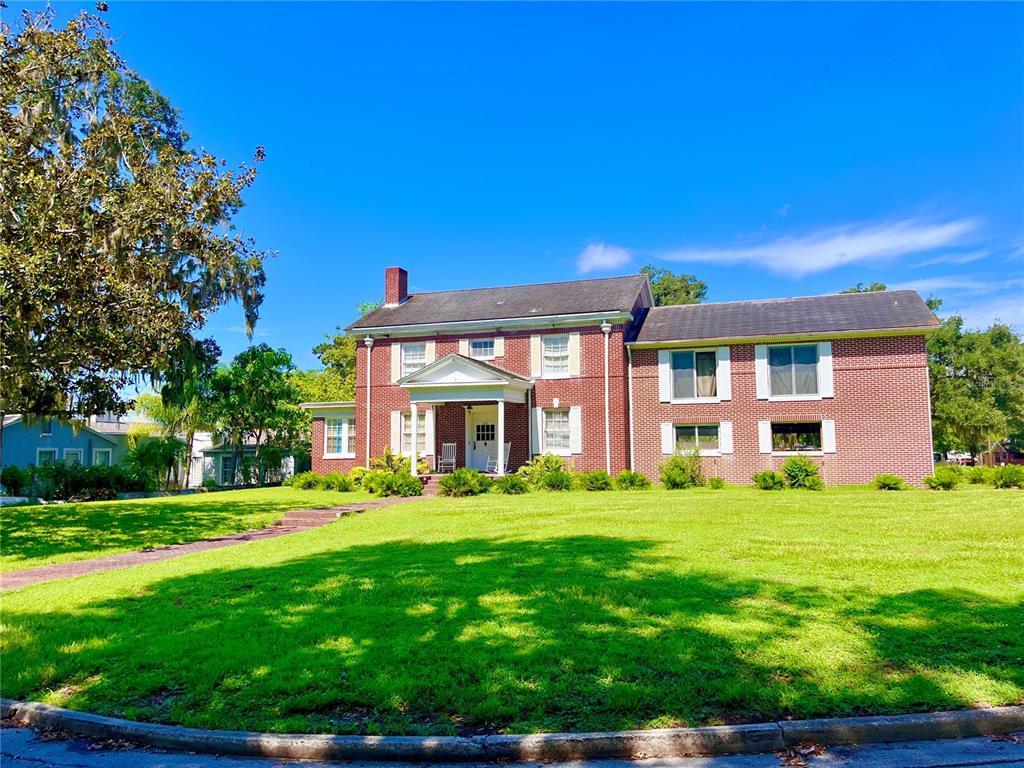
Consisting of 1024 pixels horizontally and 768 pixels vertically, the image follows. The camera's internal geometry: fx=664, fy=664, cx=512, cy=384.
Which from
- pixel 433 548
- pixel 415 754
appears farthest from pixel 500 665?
pixel 433 548

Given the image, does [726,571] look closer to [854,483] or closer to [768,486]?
[768,486]

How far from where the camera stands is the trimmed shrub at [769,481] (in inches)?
772

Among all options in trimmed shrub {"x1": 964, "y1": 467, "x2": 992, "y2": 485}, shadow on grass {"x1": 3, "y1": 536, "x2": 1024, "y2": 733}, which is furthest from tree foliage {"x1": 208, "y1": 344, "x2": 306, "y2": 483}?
trimmed shrub {"x1": 964, "y1": 467, "x2": 992, "y2": 485}

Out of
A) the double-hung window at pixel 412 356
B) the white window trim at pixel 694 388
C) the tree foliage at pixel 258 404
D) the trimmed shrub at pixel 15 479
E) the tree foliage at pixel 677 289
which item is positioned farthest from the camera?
the tree foliage at pixel 677 289

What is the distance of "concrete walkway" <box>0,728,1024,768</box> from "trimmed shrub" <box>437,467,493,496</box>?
1498 centimetres

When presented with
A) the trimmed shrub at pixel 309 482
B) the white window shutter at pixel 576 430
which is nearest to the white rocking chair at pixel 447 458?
the trimmed shrub at pixel 309 482

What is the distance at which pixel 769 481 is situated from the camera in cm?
1961

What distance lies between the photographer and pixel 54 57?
509 inches

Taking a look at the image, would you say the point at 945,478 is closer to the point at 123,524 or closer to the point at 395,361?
the point at 395,361

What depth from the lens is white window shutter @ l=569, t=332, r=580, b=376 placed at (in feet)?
77.4

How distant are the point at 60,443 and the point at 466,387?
24.0 meters

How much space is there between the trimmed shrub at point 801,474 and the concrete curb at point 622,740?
16.7 m

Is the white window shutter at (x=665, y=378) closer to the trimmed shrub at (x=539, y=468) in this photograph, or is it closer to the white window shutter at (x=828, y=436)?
the trimmed shrub at (x=539, y=468)

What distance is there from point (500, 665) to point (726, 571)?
3525 mm
